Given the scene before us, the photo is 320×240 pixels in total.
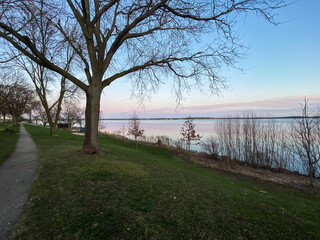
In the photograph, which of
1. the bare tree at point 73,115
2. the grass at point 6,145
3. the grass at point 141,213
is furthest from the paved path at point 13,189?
the bare tree at point 73,115

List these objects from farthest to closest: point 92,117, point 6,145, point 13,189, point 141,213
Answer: point 6,145, point 92,117, point 13,189, point 141,213

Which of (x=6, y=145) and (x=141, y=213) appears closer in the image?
(x=141, y=213)

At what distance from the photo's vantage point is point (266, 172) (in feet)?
35.4

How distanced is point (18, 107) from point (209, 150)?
128 ft

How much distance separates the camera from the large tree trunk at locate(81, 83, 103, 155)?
6.75 meters

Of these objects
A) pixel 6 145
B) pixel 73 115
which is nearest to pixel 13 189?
pixel 6 145

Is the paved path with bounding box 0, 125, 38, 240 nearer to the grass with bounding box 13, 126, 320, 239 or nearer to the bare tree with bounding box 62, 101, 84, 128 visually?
the grass with bounding box 13, 126, 320, 239

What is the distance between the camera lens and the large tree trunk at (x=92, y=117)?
6746 millimetres

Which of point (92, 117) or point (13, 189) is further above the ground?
point (92, 117)

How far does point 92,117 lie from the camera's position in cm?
680

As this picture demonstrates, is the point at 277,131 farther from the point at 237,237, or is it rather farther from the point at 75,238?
the point at 75,238

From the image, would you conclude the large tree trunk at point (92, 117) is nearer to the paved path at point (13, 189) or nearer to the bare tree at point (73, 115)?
the paved path at point (13, 189)

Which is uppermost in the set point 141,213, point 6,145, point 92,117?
point 92,117

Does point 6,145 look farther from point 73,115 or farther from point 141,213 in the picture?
point 73,115
